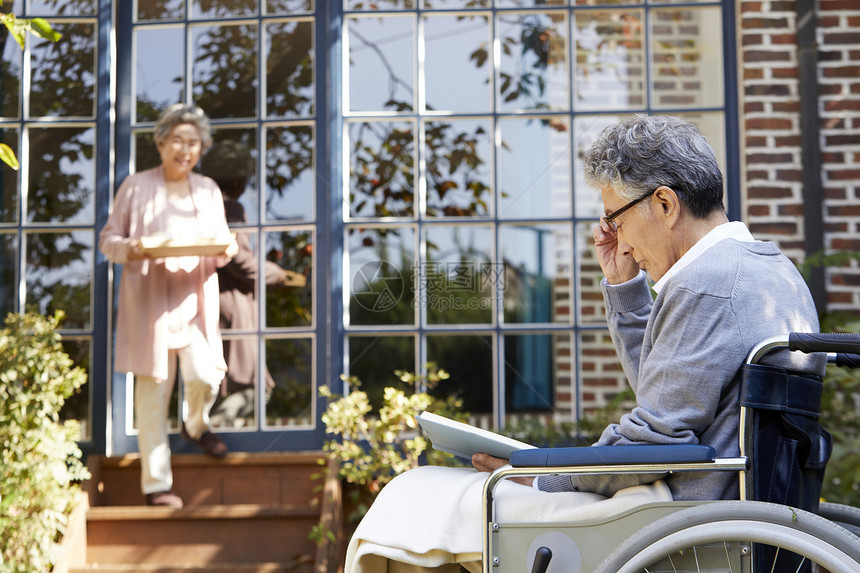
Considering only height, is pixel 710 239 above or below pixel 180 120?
below

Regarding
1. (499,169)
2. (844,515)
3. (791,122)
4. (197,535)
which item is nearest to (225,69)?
(499,169)

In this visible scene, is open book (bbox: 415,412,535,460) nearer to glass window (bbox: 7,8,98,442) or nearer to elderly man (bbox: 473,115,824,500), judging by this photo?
elderly man (bbox: 473,115,824,500)

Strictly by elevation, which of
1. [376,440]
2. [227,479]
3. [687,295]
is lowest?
[227,479]

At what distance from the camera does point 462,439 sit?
1.74m

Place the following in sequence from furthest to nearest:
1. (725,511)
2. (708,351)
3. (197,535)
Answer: (197,535)
(708,351)
(725,511)

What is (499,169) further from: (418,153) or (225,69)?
(225,69)

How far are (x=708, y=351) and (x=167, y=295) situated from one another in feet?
8.89

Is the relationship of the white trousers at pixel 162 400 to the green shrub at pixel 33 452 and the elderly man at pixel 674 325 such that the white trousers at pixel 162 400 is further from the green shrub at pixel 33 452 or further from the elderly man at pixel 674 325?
the elderly man at pixel 674 325

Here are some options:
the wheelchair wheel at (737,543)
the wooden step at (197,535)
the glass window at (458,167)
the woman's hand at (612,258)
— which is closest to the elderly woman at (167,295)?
the wooden step at (197,535)

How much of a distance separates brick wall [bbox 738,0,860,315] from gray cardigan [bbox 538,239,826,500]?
2.46 metres

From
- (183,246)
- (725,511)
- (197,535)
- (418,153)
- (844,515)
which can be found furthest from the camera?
(418,153)

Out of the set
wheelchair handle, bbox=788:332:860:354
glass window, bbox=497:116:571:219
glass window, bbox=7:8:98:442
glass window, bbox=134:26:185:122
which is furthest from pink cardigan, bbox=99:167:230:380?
wheelchair handle, bbox=788:332:860:354

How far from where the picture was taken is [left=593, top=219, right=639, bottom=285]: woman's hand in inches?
80.9

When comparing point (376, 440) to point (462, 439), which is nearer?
point (462, 439)
